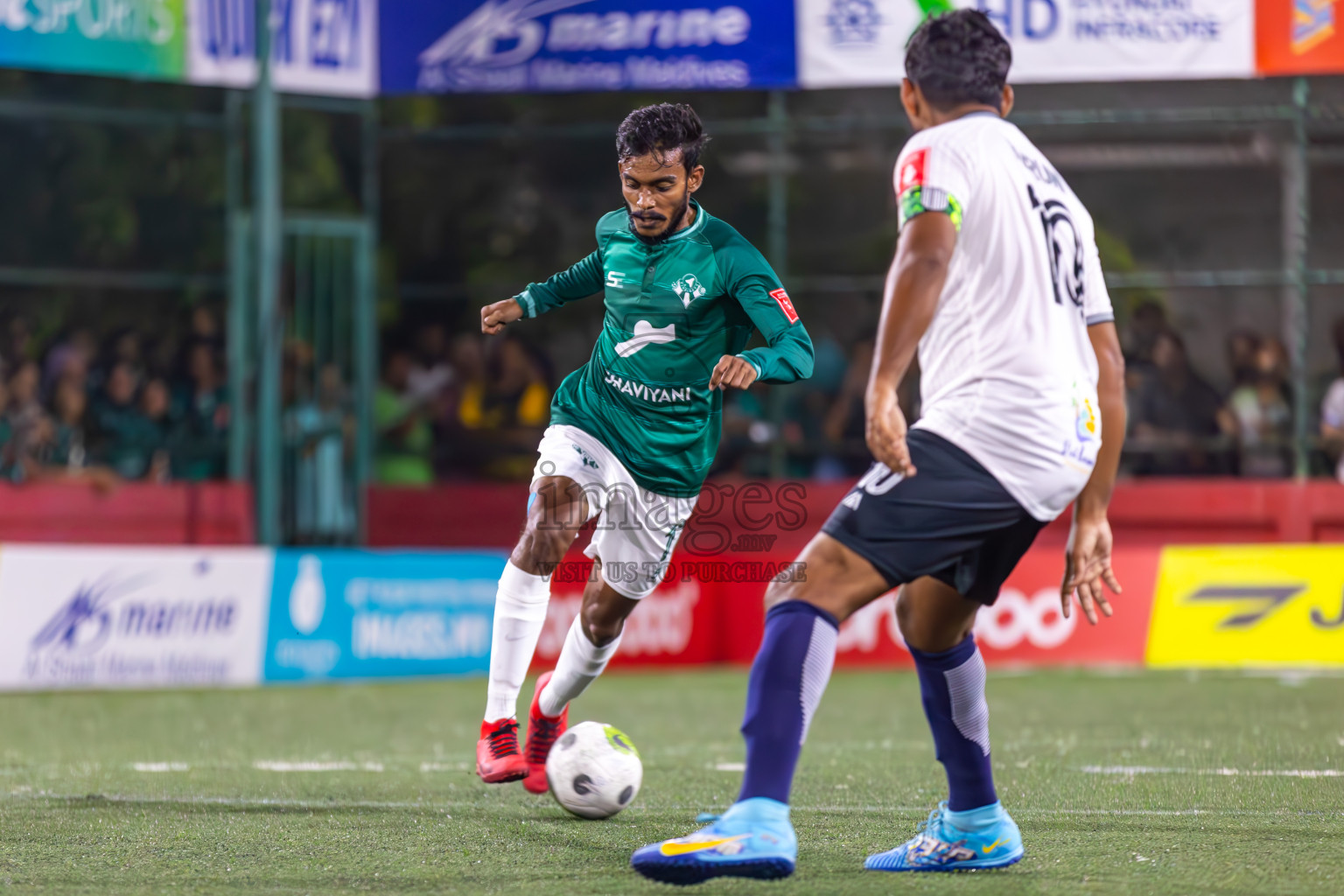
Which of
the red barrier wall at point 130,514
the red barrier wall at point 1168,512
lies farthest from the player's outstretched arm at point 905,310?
the red barrier wall at point 130,514

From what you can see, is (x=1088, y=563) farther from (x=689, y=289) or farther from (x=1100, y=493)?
(x=689, y=289)

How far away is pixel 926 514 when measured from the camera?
3807 mm

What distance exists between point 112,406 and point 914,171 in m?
11.7

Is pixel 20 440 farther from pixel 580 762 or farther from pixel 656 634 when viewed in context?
pixel 580 762

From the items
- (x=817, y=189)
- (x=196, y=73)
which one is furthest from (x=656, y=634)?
(x=196, y=73)

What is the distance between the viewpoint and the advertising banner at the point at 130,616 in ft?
34.9

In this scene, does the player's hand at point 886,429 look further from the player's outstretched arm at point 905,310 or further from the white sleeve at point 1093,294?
the white sleeve at point 1093,294

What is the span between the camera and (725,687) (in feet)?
36.3

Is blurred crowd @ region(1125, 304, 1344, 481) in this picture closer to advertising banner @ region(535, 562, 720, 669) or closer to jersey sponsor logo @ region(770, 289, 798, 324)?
advertising banner @ region(535, 562, 720, 669)

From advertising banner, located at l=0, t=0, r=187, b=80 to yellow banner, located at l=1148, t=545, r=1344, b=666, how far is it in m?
8.87

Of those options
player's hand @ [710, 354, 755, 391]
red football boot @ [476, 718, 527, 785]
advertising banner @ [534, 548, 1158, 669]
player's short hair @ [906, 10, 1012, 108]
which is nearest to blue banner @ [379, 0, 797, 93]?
advertising banner @ [534, 548, 1158, 669]

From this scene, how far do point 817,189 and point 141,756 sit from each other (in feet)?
32.1

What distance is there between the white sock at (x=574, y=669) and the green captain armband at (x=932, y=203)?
7.60 ft

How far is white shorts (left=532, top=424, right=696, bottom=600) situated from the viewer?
18.0 ft
